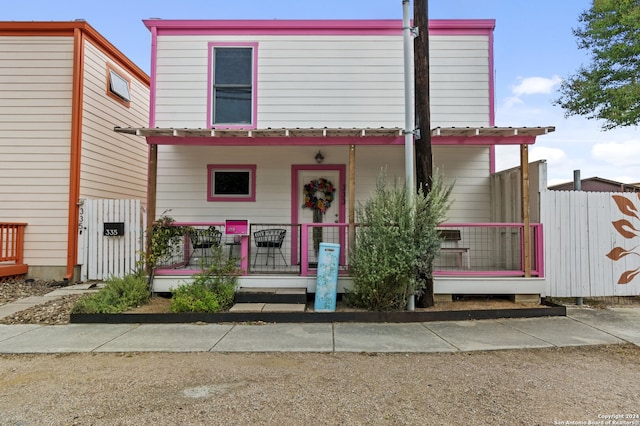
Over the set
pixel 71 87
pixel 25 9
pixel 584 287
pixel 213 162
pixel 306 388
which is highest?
pixel 25 9

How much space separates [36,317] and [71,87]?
16.3ft

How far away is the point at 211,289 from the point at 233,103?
433cm

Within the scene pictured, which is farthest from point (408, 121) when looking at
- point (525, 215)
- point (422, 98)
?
point (525, 215)

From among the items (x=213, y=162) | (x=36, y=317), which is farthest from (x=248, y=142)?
(x=36, y=317)

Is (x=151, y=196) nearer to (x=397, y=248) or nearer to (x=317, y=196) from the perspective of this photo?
(x=317, y=196)

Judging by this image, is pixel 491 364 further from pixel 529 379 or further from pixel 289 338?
pixel 289 338

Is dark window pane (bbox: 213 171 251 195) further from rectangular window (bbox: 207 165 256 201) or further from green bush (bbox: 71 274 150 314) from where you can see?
green bush (bbox: 71 274 150 314)

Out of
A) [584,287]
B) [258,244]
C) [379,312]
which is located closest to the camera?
[379,312]

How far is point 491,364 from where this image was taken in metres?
3.81

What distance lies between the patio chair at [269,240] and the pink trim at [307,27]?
4371 mm

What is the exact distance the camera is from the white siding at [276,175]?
803 cm

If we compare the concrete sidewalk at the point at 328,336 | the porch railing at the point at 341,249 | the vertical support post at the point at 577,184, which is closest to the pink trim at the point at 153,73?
the porch railing at the point at 341,249

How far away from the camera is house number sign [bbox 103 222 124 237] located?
7.64m

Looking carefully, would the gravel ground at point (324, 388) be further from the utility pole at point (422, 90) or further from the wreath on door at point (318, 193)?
the wreath on door at point (318, 193)
